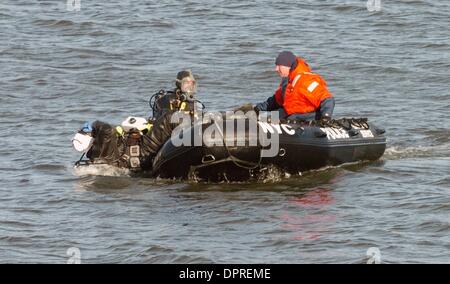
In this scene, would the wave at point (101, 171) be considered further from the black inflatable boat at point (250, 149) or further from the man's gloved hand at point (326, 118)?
the man's gloved hand at point (326, 118)

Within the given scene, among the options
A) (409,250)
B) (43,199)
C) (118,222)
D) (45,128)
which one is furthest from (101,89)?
(409,250)

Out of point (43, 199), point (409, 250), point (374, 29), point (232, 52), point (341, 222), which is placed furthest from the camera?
point (374, 29)

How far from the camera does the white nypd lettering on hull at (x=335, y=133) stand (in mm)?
12000

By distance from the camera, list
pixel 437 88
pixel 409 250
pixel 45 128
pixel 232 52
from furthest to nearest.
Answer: pixel 232 52 < pixel 437 88 < pixel 45 128 < pixel 409 250

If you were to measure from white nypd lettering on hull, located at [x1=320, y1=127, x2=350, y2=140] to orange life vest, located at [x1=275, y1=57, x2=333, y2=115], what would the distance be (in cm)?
42

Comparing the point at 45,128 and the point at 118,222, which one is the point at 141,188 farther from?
the point at 45,128

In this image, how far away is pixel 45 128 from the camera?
49.6ft

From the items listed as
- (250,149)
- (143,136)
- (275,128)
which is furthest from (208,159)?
(143,136)

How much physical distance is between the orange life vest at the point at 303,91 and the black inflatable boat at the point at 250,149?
33 cm

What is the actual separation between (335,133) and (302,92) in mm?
654

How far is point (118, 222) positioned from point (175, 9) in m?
12.7

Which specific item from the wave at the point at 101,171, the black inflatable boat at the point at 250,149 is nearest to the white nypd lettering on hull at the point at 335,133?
the black inflatable boat at the point at 250,149

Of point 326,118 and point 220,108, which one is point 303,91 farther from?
point 220,108

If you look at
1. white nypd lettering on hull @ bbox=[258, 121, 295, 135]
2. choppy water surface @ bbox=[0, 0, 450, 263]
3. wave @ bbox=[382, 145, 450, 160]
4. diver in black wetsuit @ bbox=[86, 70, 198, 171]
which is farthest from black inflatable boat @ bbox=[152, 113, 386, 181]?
wave @ bbox=[382, 145, 450, 160]
